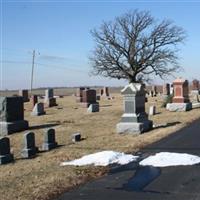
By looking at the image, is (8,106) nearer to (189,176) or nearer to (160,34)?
(189,176)

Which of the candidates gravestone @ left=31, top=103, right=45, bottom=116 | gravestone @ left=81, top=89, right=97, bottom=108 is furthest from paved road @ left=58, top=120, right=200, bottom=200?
gravestone @ left=81, top=89, right=97, bottom=108

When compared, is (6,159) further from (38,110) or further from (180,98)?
(38,110)

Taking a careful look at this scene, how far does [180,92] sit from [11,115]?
10339 mm

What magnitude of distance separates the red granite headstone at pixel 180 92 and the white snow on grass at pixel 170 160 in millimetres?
15972

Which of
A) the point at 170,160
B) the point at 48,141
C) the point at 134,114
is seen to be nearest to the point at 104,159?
the point at 170,160

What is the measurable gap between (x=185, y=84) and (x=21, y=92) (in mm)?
28967

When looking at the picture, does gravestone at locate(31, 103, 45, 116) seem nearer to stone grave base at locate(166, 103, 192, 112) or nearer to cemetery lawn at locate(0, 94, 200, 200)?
cemetery lawn at locate(0, 94, 200, 200)

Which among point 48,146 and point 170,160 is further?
point 48,146

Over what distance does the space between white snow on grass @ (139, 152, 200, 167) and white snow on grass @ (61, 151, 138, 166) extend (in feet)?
1.77

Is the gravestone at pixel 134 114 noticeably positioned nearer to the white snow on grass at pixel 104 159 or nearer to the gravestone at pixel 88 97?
the white snow on grass at pixel 104 159

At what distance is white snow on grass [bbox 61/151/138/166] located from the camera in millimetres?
11847

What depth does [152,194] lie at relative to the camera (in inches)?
332

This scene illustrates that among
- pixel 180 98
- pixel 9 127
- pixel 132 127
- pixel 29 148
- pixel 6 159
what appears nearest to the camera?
pixel 6 159

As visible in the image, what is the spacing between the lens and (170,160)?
37.7 feet
